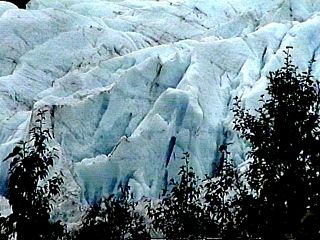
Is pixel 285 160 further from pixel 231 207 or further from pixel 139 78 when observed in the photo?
pixel 139 78

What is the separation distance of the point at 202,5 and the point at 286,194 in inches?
1126

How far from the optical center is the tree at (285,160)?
955 cm

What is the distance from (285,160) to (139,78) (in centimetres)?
1937

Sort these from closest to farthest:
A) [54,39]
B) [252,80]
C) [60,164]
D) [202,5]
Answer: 1. [60,164]
2. [252,80]
3. [54,39]
4. [202,5]

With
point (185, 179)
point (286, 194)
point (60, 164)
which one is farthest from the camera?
point (60, 164)

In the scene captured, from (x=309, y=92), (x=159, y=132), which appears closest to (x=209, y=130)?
(x=159, y=132)

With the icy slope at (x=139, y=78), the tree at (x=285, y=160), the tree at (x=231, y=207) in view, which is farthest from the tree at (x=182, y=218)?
the icy slope at (x=139, y=78)

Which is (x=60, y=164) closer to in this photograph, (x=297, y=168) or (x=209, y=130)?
(x=209, y=130)

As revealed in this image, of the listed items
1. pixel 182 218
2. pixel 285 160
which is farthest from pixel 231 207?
pixel 182 218

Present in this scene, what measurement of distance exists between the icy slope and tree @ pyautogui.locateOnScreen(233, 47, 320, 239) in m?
15.2

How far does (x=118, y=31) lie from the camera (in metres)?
33.5

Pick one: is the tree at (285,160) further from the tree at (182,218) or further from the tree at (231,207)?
the tree at (182,218)

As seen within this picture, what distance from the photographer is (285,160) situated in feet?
31.9

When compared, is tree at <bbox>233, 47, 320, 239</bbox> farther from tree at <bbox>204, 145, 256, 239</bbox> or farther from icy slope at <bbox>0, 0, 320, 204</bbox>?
icy slope at <bbox>0, 0, 320, 204</bbox>
